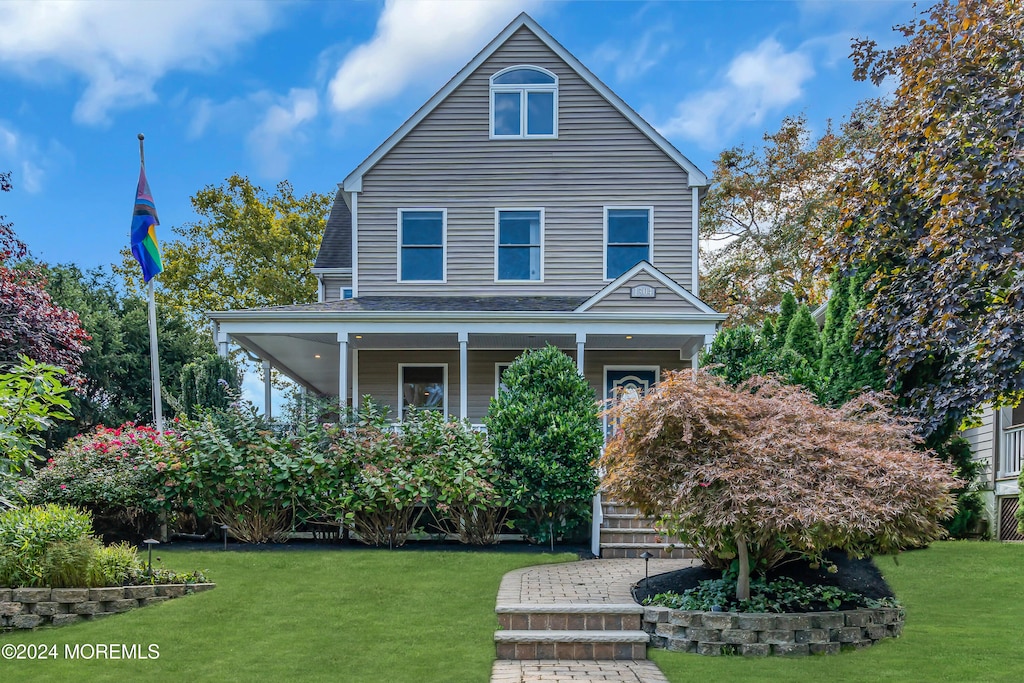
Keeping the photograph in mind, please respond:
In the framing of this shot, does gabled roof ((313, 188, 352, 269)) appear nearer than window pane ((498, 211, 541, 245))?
No

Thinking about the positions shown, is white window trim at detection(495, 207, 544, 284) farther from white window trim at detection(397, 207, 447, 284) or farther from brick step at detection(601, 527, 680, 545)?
brick step at detection(601, 527, 680, 545)

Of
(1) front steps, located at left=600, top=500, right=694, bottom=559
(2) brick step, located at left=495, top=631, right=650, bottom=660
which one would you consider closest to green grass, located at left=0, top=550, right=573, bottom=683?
(2) brick step, located at left=495, top=631, right=650, bottom=660

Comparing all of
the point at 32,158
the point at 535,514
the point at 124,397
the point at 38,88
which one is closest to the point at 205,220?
the point at 124,397

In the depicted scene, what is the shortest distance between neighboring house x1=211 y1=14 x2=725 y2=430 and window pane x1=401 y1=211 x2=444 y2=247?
0.03 metres

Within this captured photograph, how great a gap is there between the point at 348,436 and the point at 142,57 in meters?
10.6

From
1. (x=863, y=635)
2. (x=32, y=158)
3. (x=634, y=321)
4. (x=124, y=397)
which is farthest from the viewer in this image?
(x=124, y=397)

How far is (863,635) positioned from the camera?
7484 mm

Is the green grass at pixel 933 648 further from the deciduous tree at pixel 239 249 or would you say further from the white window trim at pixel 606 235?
the deciduous tree at pixel 239 249

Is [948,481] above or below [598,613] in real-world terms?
above

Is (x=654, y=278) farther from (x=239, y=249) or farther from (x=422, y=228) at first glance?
(x=239, y=249)

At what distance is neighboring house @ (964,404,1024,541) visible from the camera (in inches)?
554

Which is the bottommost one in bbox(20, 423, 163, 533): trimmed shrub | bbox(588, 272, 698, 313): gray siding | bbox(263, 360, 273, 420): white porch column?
bbox(20, 423, 163, 533): trimmed shrub

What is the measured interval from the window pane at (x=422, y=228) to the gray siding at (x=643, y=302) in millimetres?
3905

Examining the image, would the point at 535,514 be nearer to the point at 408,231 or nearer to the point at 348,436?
the point at 348,436
